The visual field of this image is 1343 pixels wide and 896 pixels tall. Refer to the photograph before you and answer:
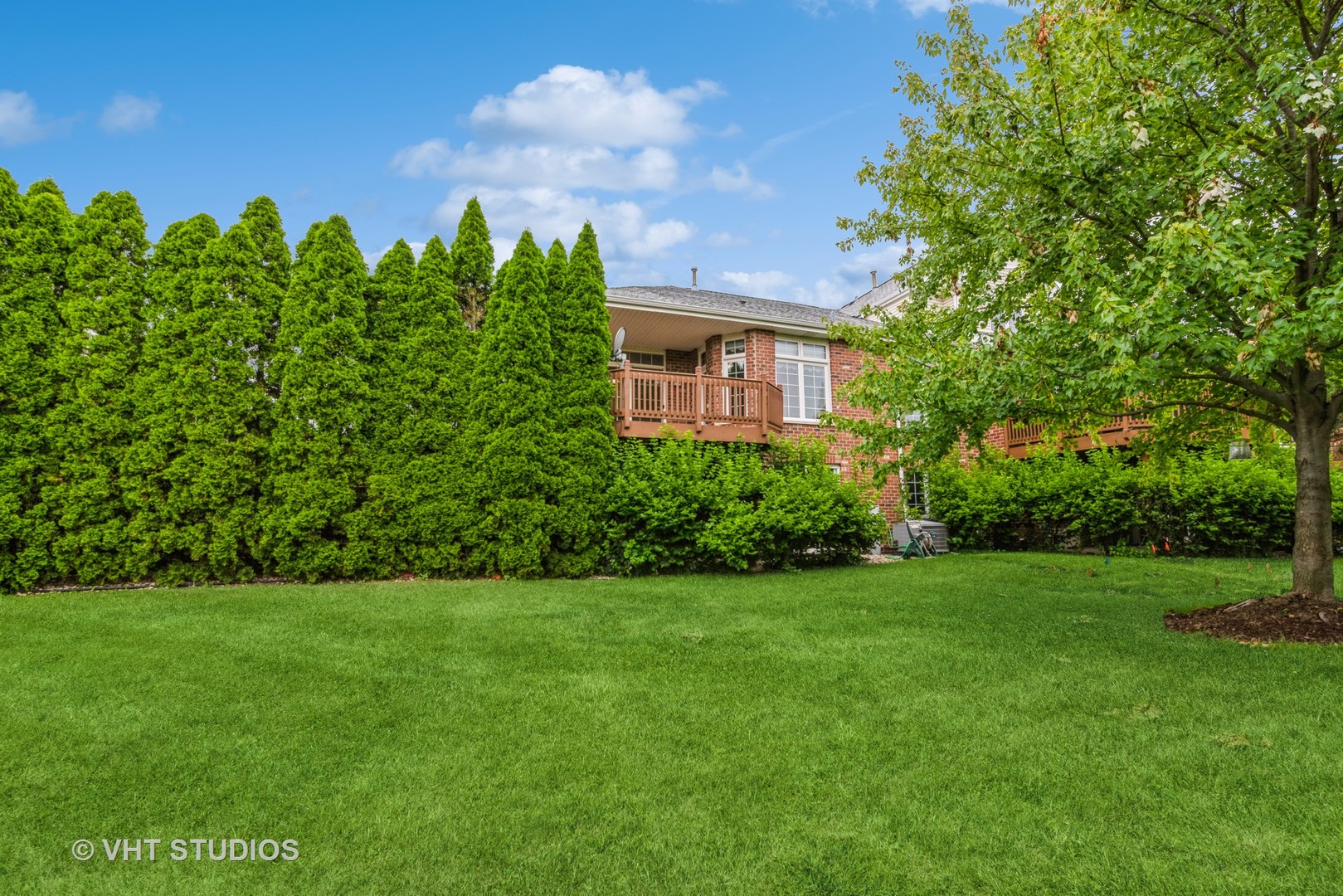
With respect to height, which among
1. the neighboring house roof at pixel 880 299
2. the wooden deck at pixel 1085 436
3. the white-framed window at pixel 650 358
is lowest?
the wooden deck at pixel 1085 436

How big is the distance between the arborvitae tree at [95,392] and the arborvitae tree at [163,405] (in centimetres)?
13

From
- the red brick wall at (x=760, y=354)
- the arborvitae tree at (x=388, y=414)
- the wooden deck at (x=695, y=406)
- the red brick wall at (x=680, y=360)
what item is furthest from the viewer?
the red brick wall at (x=680, y=360)

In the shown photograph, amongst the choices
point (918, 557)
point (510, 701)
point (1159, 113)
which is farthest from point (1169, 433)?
point (510, 701)

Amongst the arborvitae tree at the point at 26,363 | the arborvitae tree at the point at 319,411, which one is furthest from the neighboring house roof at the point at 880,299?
the arborvitae tree at the point at 26,363

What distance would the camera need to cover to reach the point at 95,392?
8.77 meters

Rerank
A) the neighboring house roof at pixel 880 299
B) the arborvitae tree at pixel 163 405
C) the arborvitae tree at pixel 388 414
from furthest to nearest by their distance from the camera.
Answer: the neighboring house roof at pixel 880 299
the arborvitae tree at pixel 388 414
the arborvitae tree at pixel 163 405

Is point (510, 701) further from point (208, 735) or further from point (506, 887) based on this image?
point (506, 887)

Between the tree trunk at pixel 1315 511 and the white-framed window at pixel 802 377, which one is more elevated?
the white-framed window at pixel 802 377

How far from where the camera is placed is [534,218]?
11539 mm

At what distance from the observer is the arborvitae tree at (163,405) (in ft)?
28.9

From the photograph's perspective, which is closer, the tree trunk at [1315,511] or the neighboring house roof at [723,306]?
the tree trunk at [1315,511]

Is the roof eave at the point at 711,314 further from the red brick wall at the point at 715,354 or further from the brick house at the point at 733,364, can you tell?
the red brick wall at the point at 715,354

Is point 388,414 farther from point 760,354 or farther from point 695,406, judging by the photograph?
point 760,354

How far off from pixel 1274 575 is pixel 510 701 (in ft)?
36.3
